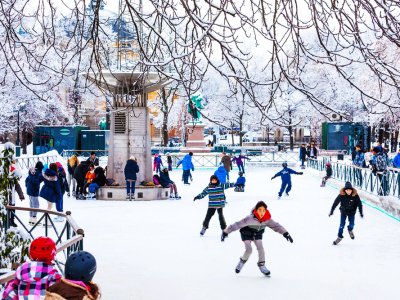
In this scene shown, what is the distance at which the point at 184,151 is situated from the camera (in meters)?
41.6

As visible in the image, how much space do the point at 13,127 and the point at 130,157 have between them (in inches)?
A: 1137

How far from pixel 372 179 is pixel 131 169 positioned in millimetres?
6669

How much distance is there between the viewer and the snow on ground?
831 centimetres

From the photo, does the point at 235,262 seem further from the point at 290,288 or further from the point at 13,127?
the point at 13,127

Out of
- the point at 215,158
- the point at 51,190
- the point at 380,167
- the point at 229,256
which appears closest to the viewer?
the point at 229,256

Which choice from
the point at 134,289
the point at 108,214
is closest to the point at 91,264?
the point at 134,289

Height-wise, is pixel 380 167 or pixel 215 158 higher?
pixel 380 167

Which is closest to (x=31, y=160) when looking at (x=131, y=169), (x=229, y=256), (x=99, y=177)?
(x=99, y=177)

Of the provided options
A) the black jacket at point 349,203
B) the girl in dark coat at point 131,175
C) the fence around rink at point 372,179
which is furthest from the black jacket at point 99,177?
the black jacket at point 349,203

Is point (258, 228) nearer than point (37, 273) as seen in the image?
No

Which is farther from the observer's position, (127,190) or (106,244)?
(127,190)

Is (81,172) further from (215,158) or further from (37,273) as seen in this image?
(215,158)

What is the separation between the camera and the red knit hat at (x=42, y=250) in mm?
4496

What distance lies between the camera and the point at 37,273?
4.49 m
